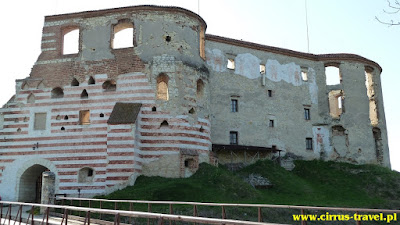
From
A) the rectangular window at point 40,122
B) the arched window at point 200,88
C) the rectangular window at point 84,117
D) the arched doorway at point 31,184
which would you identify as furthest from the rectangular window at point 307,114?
the arched doorway at point 31,184

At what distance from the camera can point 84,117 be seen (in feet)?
83.6

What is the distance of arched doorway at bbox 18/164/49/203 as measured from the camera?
24656 mm

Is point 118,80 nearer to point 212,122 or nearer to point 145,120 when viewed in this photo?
point 145,120

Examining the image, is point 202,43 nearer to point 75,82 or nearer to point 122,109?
point 122,109

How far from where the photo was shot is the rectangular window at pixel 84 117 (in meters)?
25.1

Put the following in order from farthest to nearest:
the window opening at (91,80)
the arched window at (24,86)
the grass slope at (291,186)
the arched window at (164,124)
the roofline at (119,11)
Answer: the arched window at (24,86), the roofline at (119,11), the window opening at (91,80), the arched window at (164,124), the grass slope at (291,186)

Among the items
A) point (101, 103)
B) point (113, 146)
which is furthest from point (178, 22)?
point (113, 146)

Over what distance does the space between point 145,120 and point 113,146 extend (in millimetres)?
2497

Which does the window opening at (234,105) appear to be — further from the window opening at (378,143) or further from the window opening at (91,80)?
the window opening at (378,143)

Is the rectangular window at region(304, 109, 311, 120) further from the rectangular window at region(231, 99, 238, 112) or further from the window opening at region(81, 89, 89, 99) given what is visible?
the window opening at region(81, 89, 89, 99)

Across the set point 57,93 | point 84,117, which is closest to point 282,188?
point 84,117

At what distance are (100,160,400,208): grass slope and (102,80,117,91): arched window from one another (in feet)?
19.5

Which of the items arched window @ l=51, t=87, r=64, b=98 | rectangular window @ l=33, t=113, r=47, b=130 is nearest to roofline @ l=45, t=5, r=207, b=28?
arched window @ l=51, t=87, r=64, b=98

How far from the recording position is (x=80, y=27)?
26.4m
